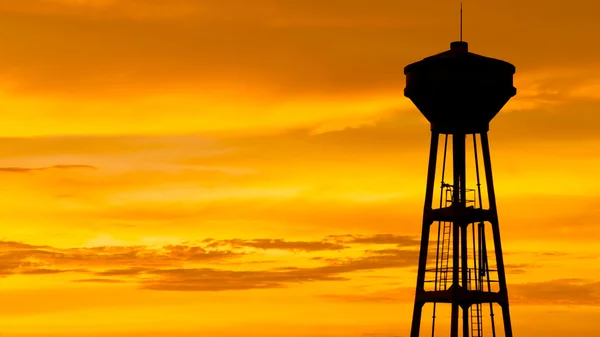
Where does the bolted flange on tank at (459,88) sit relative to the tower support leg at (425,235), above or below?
above

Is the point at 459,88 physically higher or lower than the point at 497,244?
higher

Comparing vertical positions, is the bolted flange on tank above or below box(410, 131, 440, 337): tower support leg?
above

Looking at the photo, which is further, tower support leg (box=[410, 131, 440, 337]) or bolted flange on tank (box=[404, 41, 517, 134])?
tower support leg (box=[410, 131, 440, 337])

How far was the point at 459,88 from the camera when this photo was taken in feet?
450

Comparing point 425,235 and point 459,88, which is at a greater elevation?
point 459,88

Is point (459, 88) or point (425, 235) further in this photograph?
point (425, 235)

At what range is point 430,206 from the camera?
457 feet

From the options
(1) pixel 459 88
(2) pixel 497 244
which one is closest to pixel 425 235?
(2) pixel 497 244

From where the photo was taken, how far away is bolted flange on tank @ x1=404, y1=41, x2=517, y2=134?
137 meters

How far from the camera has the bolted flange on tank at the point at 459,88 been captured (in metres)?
137

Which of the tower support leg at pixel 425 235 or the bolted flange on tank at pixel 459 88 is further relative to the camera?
the tower support leg at pixel 425 235

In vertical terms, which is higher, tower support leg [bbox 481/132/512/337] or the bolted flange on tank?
the bolted flange on tank

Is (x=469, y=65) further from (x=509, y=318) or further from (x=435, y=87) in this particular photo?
(x=509, y=318)

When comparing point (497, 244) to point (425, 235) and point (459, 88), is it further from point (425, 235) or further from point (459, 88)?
point (459, 88)
